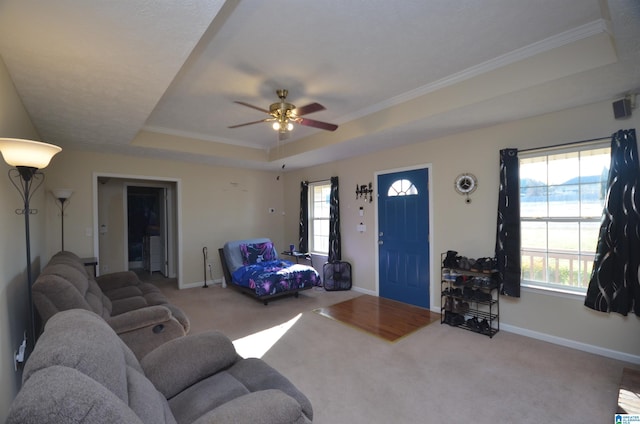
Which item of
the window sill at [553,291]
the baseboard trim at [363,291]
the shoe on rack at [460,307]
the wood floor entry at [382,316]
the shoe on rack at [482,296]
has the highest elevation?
the window sill at [553,291]

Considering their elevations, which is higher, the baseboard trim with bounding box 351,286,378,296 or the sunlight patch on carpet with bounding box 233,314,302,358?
the baseboard trim with bounding box 351,286,378,296

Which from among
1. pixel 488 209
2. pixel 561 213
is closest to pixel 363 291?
pixel 488 209

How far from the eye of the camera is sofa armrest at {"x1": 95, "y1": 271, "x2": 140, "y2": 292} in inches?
140

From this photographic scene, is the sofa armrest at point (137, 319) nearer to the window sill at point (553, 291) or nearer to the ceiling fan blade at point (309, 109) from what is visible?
the ceiling fan blade at point (309, 109)

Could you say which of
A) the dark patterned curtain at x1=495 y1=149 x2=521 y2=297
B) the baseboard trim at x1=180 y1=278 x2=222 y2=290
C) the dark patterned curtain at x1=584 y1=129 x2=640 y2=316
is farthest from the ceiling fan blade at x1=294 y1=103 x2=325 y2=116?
the baseboard trim at x1=180 y1=278 x2=222 y2=290

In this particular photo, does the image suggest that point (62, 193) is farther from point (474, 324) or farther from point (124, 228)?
point (474, 324)

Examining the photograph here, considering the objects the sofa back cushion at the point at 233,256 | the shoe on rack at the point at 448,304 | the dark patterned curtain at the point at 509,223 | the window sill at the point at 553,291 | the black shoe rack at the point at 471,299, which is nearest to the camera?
the window sill at the point at 553,291

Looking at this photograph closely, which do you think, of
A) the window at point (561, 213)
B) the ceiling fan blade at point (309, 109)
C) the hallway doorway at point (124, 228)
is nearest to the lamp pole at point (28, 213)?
the ceiling fan blade at point (309, 109)

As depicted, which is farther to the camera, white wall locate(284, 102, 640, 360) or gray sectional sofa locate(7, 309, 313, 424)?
white wall locate(284, 102, 640, 360)

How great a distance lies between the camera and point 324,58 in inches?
99.5

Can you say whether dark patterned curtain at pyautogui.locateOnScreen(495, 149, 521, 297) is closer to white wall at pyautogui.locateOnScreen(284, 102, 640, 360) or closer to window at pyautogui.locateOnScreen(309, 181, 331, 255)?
white wall at pyautogui.locateOnScreen(284, 102, 640, 360)

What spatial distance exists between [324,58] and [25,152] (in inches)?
86.0

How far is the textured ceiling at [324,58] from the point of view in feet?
5.53

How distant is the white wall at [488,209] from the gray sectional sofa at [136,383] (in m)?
3.03
